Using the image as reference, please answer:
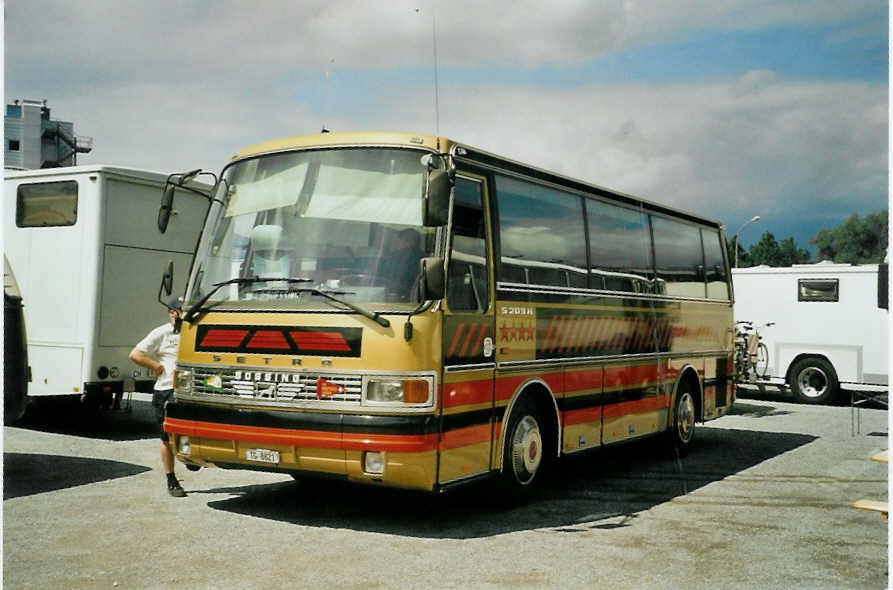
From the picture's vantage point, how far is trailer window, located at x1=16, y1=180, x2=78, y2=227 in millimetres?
12867

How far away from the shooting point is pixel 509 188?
878 cm

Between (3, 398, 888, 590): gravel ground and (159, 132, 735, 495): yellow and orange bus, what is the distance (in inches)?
21.6

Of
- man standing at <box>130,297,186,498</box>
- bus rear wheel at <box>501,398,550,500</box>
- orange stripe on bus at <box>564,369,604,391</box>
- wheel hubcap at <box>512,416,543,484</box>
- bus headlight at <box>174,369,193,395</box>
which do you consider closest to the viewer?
bus headlight at <box>174,369,193,395</box>

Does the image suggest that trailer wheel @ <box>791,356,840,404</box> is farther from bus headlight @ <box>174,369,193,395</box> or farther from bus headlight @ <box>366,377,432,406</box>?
bus headlight @ <box>174,369,193,395</box>

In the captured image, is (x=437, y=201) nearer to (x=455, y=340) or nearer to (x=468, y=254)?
(x=468, y=254)

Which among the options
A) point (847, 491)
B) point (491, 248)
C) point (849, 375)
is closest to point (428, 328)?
point (491, 248)

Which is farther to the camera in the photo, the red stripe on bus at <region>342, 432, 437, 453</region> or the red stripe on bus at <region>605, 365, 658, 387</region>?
the red stripe on bus at <region>605, 365, 658, 387</region>

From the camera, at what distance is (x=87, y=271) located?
12.6 meters

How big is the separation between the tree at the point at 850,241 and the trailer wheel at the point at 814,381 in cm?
7872

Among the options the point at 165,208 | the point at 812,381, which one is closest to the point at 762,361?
the point at 812,381

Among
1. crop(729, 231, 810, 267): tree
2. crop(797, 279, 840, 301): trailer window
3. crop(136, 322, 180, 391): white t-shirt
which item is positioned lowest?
crop(136, 322, 180, 391): white t-shirt

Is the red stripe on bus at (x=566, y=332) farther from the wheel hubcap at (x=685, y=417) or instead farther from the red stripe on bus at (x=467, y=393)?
the wheel hubcap at (x=685, y=417)

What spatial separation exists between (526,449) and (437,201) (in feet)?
9.07

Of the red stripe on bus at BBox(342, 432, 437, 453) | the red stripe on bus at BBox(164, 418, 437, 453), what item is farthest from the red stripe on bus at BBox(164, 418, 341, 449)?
the red stripe on bus at BBox(342, 432, 437, 453)
